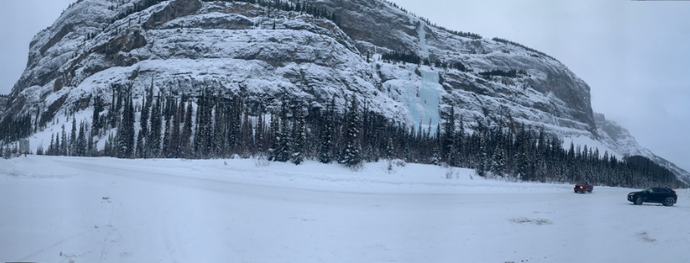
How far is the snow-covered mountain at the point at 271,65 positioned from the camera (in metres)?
105

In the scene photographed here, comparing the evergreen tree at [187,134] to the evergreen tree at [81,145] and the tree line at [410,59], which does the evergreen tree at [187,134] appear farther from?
the tree line at [410,59]

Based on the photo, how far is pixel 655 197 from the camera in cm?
2045

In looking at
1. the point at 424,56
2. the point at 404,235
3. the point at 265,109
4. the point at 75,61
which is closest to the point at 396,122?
the point at 265,109

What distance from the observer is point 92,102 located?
10150 centimetres

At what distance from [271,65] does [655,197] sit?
102803 millimetres

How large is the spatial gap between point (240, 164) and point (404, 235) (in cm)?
2188

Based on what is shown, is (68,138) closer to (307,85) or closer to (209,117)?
(209,117)

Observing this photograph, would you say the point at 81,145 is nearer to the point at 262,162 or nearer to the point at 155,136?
the point at 155,136

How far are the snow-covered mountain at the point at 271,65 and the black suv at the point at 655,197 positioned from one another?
270ft

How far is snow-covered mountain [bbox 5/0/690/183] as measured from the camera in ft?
346

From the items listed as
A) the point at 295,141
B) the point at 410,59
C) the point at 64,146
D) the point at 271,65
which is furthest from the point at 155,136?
the point at 410,59

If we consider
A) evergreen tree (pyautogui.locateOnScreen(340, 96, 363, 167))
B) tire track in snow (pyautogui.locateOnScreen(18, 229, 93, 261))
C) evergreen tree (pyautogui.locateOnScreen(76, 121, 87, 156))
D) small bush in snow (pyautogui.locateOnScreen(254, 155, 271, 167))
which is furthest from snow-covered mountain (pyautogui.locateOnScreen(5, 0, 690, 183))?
tire track in snow (pyautogui.locateOnScreen(18, 229, 93, 261))

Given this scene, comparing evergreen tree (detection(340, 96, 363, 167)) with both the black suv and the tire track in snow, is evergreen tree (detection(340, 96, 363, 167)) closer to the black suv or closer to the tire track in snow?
the black suv

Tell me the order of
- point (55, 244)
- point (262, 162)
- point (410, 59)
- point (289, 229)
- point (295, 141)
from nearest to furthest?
point (55, 244), point (289, 229), point (262, 162), point (295, 141), point (410, 59)
